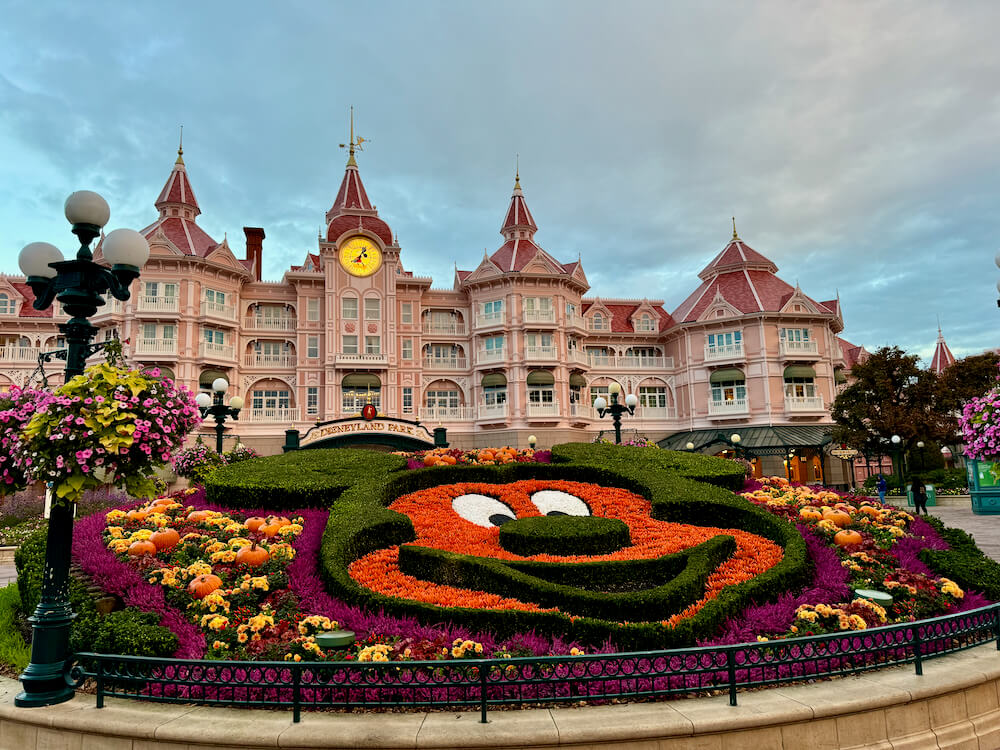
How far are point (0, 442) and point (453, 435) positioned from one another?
1404 inches

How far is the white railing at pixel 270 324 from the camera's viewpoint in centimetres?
4182

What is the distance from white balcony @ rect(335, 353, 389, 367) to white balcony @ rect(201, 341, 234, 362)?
6.99m

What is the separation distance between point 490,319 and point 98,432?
122 feet

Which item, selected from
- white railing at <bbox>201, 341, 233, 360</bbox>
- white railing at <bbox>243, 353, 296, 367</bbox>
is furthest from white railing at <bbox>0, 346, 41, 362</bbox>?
white railing at <bbox>243, 353, 296, 367</bbox>

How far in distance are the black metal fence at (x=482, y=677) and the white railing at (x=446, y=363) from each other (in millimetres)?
37420

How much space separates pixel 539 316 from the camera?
42.5 metres

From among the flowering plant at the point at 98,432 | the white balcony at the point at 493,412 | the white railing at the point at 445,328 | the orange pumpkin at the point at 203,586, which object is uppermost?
the white railing at the point at 445,328

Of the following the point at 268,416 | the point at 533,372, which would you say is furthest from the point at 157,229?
the point at 533,372

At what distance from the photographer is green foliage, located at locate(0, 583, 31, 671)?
752 centimetres

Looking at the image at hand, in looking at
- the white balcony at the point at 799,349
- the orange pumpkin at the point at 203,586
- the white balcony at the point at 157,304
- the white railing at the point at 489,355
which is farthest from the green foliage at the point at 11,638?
the white balcony at the point at 799,349

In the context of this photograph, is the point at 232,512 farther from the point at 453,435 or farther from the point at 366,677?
the point at 453,435

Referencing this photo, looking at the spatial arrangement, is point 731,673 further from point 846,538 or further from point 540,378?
point 540,378

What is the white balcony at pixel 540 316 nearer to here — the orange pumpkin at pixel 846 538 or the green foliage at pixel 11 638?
the orange pumpkin at pixel 846 538

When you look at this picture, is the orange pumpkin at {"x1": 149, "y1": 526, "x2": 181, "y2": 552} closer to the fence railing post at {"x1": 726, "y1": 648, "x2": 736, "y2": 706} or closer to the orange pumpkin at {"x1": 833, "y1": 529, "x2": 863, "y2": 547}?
the fence railing post at {"x1": 726, "y1": 648, "x2": 736, "y2": 706}
